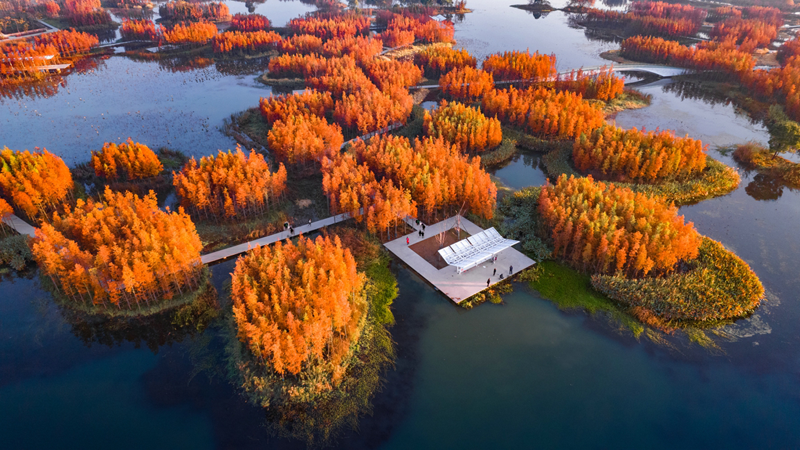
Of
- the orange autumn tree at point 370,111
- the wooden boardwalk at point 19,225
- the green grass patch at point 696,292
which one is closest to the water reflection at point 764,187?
the green grass patch at point 696,292

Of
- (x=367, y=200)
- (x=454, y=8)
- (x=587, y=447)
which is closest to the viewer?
(x=587, y=447)

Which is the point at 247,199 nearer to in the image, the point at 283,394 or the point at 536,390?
the point at 283,394

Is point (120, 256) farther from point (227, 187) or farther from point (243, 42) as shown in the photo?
point (243, 42)

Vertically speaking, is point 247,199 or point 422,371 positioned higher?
point 247,199

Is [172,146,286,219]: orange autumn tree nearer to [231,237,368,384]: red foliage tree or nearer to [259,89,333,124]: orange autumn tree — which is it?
[231,237,368,384]: red foliage tree

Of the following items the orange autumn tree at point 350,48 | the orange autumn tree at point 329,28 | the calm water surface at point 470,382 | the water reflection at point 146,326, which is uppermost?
the orange autumn tree at point 329,28

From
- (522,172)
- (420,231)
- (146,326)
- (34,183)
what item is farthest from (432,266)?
(34,183)

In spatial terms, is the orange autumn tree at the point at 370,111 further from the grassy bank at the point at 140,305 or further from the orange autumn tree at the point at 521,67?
the grassy bank at the point at 140,305

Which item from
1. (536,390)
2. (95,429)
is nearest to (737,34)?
(536,390)
